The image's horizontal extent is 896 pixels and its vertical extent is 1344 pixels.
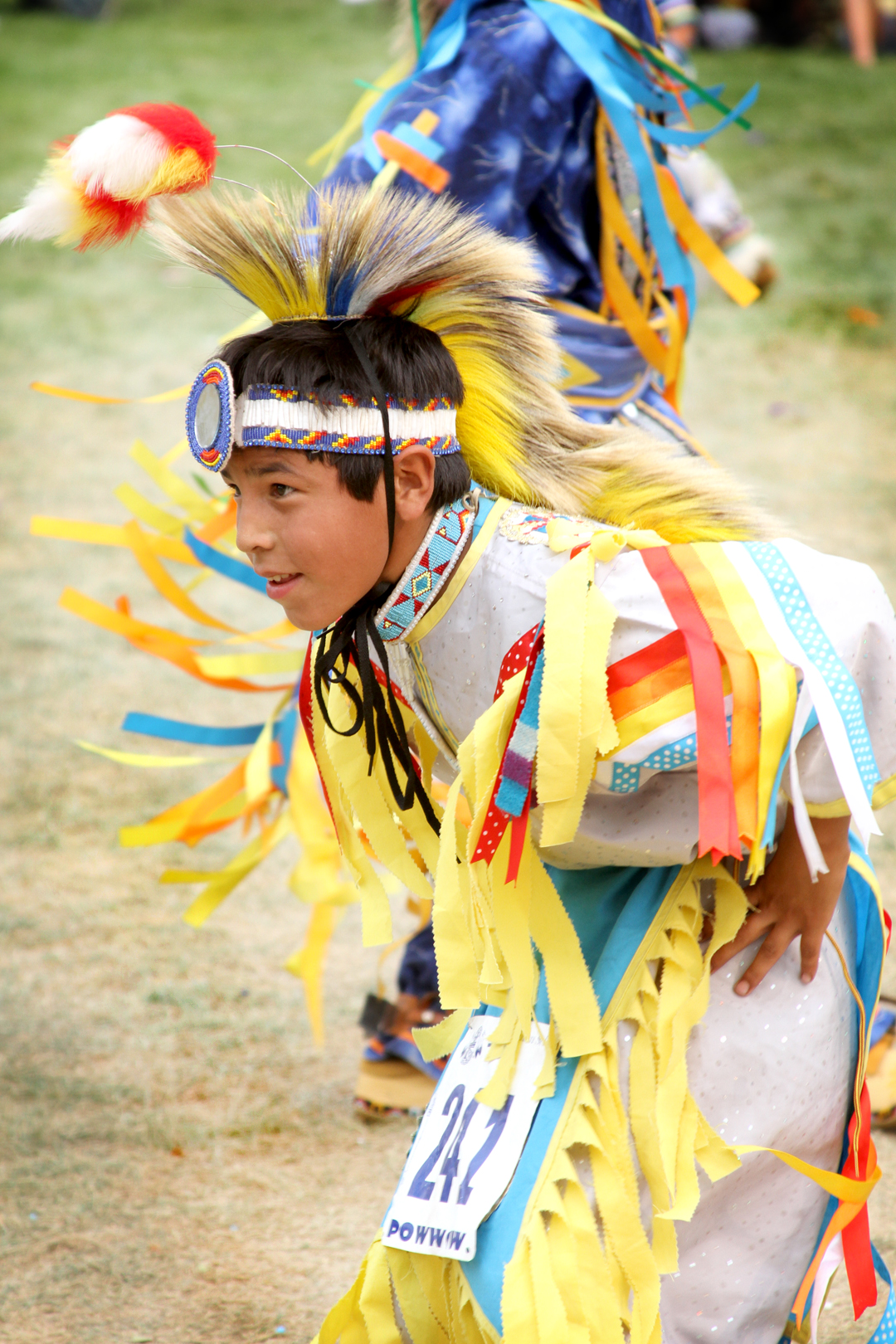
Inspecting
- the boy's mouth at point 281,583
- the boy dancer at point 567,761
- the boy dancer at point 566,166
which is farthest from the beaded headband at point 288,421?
the boy dancer at point 566,166

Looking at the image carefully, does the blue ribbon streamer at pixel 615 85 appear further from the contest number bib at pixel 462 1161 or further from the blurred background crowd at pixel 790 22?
the blurred background crowd at pixel 790 22

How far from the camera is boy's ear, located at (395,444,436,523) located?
1.36m

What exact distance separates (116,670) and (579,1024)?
3.06 metres

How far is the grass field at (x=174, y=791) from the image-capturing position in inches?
82.7

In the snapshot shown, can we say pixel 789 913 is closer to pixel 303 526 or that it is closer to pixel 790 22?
pixel 303 526

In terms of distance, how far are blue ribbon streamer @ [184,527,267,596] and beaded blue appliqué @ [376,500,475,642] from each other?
0.92m

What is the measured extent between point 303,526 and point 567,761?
1.09 feet

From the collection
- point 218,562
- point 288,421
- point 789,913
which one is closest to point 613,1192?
point 789,913

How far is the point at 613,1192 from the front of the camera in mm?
1351

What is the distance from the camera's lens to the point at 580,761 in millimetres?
1286

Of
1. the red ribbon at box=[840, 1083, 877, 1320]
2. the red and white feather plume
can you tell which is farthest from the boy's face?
the red ribbon at box=[840, 1083, 877, 1320]

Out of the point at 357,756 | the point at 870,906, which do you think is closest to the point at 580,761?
the point at 357,756

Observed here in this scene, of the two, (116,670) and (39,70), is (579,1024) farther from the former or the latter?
(39,70)

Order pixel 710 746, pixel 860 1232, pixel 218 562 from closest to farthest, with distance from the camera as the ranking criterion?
pixel 710 746
pixel 860 1232
pixel 218 562
